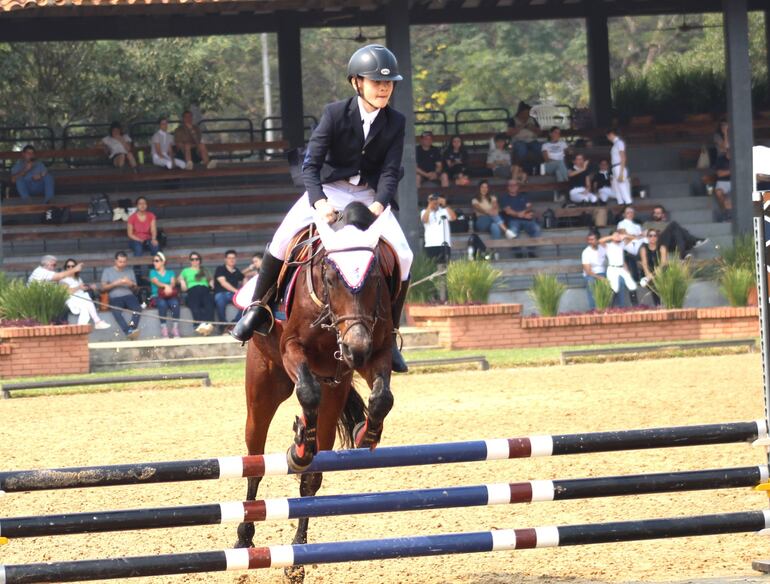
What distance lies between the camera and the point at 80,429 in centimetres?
1329

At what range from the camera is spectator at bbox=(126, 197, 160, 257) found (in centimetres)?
2386

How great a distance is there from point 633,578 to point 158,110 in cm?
3193

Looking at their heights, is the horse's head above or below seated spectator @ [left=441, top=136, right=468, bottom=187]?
below

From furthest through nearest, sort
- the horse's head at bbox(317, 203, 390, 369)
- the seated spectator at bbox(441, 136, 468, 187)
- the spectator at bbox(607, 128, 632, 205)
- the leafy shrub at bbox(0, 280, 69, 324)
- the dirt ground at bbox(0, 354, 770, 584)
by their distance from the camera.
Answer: the seated spectator at bbox(441, 136, 468, 187)
the spectator at bbox(607, 128, 632, 205)
the leafy shrub at bbox(0, 280, 69, 324)
the dirt ground at bbox(0, 354, 770, 584)
the horse's head at bbox(317, 203, 390, 369)

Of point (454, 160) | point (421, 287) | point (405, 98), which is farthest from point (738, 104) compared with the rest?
point (421, 287)

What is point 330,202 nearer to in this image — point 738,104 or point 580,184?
point 738,104

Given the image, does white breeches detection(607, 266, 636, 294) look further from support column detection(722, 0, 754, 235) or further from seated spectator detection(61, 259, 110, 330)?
seated spectator detection(61, 259, 110, 330)

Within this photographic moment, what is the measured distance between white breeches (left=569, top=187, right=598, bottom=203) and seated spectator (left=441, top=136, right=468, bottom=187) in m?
2.40

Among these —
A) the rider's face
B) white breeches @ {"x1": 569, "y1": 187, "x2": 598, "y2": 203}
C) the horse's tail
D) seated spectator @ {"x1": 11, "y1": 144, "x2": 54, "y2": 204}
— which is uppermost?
seated spectator @ {"x1": 11, "y1": 144, "x2": 54, "y2": 204}

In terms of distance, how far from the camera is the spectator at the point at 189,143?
94.3ft

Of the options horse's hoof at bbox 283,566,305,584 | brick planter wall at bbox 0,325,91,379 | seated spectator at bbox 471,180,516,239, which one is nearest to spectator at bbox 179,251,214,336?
brick planter wall at bbox 0,325,91,379

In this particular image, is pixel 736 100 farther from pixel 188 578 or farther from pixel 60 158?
pixel 188 578

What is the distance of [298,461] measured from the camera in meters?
6.40

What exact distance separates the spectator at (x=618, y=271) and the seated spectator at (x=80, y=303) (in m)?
8.41
